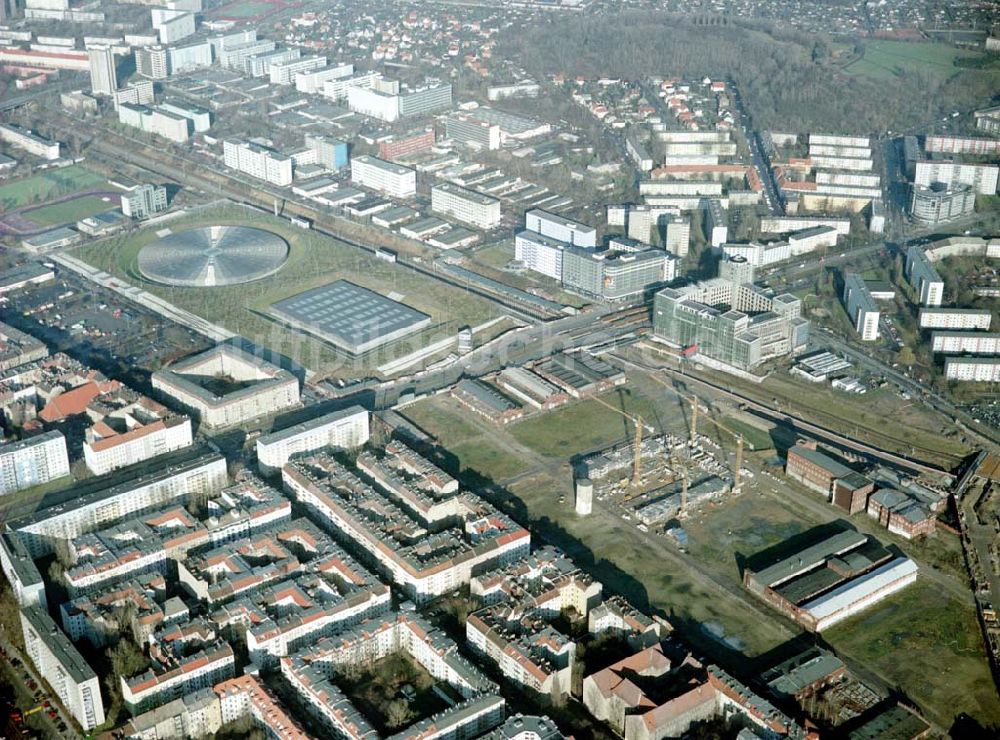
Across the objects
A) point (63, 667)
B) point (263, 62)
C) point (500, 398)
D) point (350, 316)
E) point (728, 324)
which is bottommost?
point (63, 667)

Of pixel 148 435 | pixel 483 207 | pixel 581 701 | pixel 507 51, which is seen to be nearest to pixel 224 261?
pixel 483 207

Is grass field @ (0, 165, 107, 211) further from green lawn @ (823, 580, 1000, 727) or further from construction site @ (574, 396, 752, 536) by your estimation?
green lawn @ (823, 580, 1000, 727)

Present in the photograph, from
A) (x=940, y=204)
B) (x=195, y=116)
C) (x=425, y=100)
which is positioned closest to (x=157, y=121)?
(x=195, y=116)

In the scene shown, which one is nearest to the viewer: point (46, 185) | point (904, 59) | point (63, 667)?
point (63, 667)

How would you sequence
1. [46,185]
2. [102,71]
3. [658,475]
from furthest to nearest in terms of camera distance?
[102,71]
[46,185]
[658,475]

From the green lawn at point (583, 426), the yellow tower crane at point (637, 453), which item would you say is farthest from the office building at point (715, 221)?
the yellow tower crane at point (637, 453)

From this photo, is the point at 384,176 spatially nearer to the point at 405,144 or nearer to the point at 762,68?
the point at 405,144

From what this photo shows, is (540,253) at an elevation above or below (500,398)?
above
